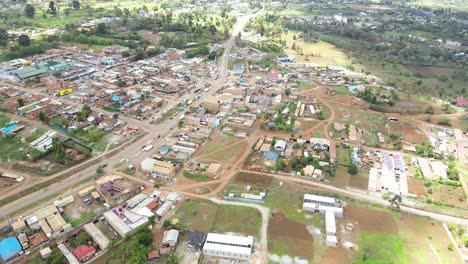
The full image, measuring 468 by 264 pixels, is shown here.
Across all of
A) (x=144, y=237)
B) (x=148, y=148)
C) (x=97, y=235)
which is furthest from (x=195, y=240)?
(x=148, y=148)

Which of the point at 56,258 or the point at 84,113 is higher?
the point at 84,113

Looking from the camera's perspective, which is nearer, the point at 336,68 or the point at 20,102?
the point at 20,102

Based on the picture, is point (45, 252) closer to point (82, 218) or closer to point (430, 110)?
point (82, 218)

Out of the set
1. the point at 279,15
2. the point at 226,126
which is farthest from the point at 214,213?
the point at 279,15

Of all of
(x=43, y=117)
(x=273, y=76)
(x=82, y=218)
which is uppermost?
(x=273, y=76)

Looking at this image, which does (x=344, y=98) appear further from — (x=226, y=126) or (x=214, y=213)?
(x=214, y=213)

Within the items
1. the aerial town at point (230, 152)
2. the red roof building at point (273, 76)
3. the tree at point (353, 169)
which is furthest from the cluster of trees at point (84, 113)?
the tree at point (353, 169)
